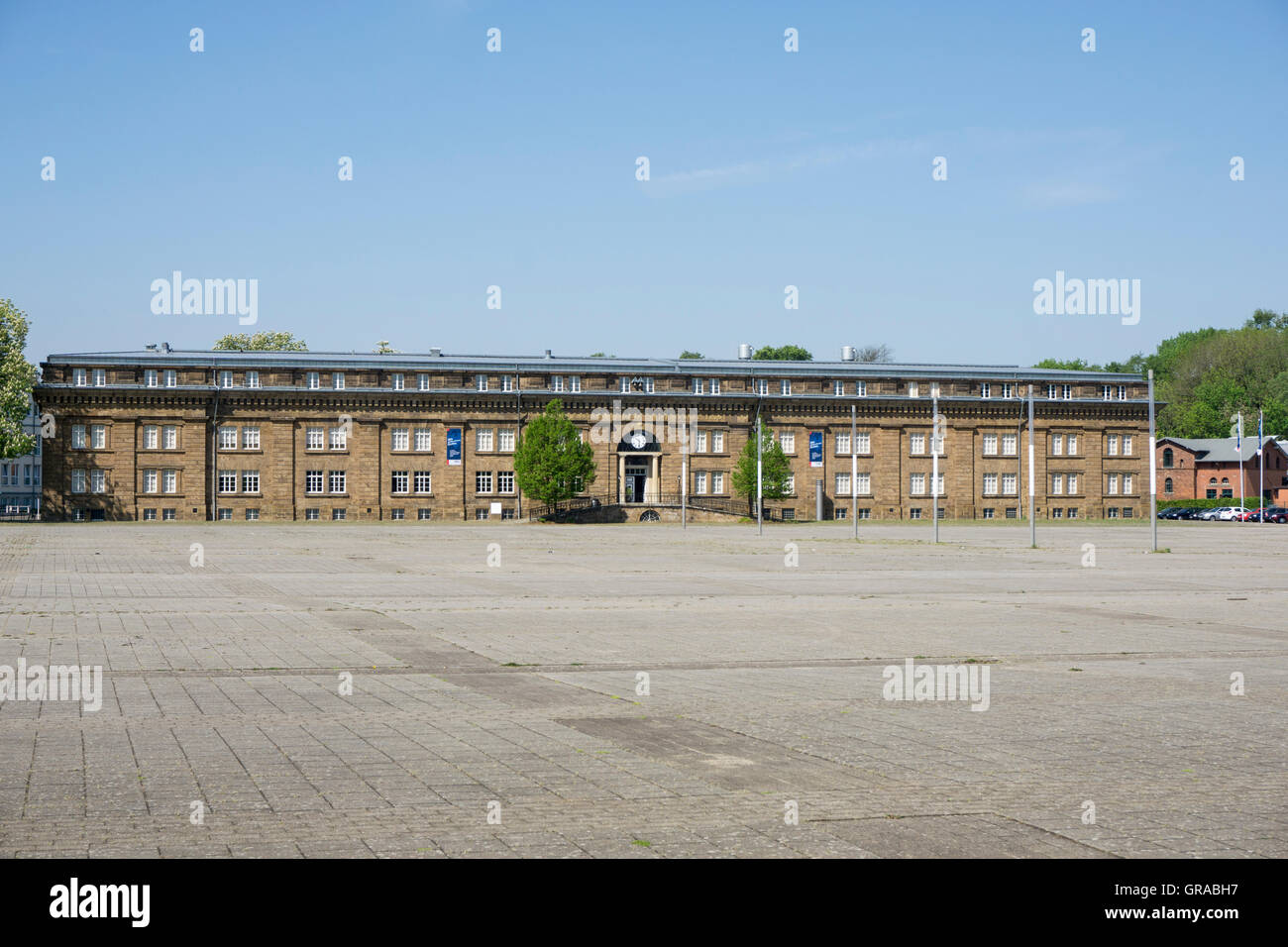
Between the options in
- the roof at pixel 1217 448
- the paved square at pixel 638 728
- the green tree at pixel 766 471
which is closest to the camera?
the paved square at pixel 638 728

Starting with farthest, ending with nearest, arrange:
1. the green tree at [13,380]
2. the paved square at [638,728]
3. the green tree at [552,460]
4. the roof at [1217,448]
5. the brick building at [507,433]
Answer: the roof at [1217,448] → the green tree at [552,460] → the brick building at [507,433] → the green tree at [13,380] → the paved square at [638,728]

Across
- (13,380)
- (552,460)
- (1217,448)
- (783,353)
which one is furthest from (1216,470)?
(13,380)

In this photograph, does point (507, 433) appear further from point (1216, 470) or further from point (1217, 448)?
point (1216, 470)

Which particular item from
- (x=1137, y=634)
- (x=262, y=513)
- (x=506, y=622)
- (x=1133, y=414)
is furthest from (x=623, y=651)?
(x=1133, y=414)

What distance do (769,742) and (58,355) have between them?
8571 cm

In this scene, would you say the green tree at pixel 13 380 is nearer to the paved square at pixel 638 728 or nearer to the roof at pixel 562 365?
the roof at pixel 562 365

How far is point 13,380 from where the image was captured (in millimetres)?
75250

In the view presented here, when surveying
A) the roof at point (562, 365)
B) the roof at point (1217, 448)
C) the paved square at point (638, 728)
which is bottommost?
the paved square at point (638, 728)

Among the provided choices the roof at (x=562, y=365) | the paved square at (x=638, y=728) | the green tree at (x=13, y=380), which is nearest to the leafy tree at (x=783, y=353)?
the roof at (x=562, y=365)

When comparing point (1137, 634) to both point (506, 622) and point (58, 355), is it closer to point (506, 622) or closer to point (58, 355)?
point (506, 622)

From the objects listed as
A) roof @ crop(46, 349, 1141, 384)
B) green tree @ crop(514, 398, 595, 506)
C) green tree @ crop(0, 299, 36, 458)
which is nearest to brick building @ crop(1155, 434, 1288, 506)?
roof @ crop(46, 349, 1141, 384)

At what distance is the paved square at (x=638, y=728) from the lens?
6703 millimetres

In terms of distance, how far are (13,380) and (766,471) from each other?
50.3 m

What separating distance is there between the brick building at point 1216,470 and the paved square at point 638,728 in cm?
11203
